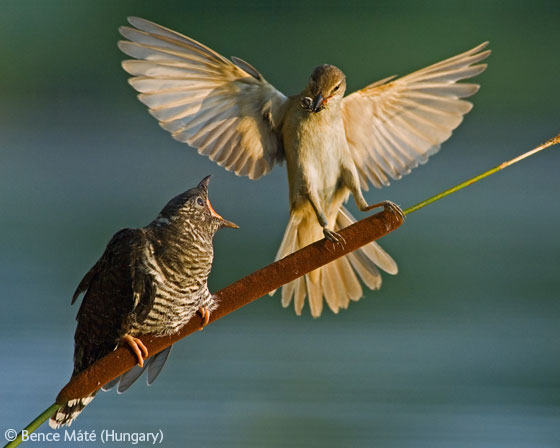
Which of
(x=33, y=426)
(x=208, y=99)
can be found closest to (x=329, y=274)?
(x=208, y=99)

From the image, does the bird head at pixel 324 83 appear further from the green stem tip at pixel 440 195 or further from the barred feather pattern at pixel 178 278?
the green stem tip at pixel 440 195

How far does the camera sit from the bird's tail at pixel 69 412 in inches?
29.5

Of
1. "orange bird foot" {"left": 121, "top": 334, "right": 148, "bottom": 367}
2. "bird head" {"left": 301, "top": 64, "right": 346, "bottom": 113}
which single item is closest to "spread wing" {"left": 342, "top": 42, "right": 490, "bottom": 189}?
"bird head" {"left": 301, "top": 64, "right": 346, "bottom": 113}

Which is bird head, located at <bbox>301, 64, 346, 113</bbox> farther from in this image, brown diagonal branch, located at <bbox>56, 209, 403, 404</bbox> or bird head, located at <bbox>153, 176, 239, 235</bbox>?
brown diagonal branch, located at <bbox>56, 209, 403, 404</bbox>

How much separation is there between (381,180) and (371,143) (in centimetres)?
8

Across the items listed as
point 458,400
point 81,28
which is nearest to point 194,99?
point 458,400

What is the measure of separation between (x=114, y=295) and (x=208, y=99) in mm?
505

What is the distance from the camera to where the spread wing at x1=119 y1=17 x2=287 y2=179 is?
0.97 m

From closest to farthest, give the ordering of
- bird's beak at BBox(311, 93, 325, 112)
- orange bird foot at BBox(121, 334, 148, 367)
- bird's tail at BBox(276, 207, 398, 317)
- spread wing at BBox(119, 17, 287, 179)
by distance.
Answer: orange bird foot at BBox(121, 334, 148, 367), spread wing at BBox(119, 17, 287, 179), bird's beak at BBox(311, 93, 325, 112), bird's tail at BBox(276, 207, 398, 317)

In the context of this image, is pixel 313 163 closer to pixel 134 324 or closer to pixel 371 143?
pixel 371 143

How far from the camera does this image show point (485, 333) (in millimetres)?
4020

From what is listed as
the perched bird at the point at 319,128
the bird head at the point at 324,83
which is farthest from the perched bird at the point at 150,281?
the bird head at the point at 324,83

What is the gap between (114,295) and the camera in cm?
83

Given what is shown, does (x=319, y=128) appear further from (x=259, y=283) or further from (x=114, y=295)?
(x=259, y=283)
